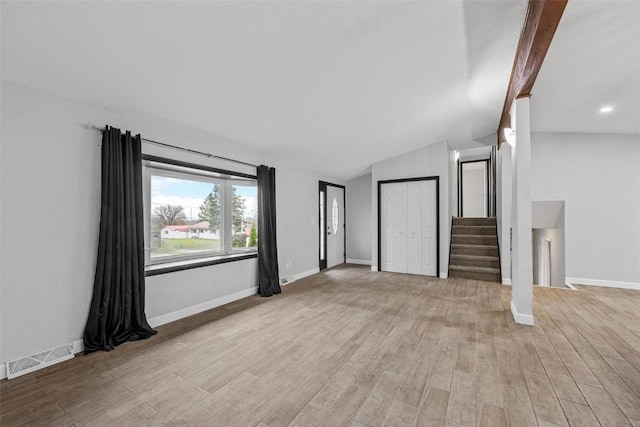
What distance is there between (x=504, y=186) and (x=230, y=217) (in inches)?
184

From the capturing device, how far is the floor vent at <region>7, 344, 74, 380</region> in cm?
213

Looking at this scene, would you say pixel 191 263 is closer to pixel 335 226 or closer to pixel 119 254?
pixel 119 254

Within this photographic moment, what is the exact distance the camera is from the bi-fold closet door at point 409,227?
19.0ft

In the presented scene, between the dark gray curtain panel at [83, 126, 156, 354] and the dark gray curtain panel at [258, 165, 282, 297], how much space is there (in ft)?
5.70

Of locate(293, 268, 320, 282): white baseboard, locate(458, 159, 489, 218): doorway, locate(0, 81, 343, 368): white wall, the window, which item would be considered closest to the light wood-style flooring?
locate(0, 81, 343, 368): white wall

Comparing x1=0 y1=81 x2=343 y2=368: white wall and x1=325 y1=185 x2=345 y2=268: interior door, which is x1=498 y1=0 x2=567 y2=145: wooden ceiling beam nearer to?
x1=0 y1=81 x2=343 y2=368: white wall

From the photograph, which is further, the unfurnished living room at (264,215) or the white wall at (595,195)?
the white wall at (595,195)

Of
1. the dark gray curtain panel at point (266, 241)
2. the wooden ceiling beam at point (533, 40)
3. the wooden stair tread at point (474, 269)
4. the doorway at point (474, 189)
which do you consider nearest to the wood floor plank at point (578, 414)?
the wooden ceiling beam at point (533, 40)

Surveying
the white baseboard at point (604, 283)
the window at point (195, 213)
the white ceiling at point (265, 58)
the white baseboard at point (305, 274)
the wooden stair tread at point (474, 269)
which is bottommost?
the white baseboard at point (604, 283)

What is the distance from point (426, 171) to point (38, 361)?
246 inches

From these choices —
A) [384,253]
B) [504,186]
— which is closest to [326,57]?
[504,186]

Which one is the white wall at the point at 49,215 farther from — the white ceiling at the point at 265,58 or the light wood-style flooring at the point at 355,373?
the light wood-style flooring at the point at 355,373

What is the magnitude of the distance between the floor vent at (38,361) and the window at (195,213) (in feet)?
3.41

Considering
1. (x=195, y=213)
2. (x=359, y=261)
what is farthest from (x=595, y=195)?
(x=195, y=213)
